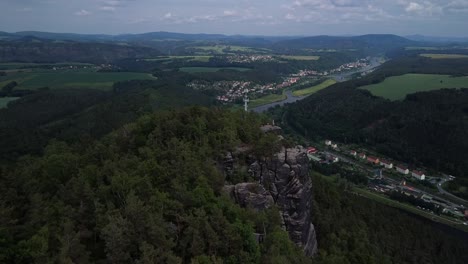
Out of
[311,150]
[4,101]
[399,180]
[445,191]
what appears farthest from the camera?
[4,101]

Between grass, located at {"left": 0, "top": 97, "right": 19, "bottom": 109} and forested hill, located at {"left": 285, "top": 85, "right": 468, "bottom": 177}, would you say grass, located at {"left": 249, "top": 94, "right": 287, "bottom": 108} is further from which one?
grass, located at {"left": 0, "top": 97, "right": 19, "bottom": 109}

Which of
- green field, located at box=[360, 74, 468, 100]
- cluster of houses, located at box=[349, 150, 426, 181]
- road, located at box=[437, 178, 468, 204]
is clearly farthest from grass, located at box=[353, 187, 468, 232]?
green field, located at box=[360, 74, 468, 100]

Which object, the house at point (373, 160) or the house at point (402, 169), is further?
the house at point (373, 160)

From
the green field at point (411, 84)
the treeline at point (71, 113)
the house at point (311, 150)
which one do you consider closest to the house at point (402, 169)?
the house at point (311, 150)

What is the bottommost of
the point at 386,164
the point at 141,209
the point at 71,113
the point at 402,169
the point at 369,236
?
the point at 386,164

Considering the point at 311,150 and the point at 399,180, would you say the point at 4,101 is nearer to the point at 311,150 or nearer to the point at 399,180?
the point at 311,150

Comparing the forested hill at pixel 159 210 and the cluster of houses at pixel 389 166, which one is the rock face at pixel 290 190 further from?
the cluster of houses at pixel 389 166

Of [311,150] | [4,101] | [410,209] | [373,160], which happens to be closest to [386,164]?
[373,160]
